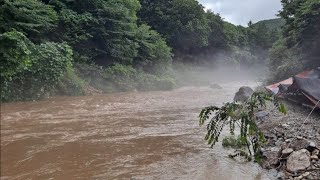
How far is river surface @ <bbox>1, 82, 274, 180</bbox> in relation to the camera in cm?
625

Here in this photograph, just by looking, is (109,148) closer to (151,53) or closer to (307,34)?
(307,34)

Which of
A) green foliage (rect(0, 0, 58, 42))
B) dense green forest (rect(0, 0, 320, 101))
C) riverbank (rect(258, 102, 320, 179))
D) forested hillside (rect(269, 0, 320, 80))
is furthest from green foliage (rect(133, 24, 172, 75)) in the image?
riverbank (rect(258, 102, 320, 179))

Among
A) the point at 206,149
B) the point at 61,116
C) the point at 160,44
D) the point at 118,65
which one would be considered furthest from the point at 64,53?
the point at 160,44

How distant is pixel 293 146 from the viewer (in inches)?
272

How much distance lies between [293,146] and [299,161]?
85 cm

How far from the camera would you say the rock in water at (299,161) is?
598cm

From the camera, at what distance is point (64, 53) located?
16484 mm

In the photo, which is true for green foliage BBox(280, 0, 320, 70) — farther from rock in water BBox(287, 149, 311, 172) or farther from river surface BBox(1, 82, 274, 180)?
rock in water BBox(287, 149, 311, 172)

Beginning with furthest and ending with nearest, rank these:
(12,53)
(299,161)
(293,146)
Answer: (12,53)
(293,146)
(299,161)

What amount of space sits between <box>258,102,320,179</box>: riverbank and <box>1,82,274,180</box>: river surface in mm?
406

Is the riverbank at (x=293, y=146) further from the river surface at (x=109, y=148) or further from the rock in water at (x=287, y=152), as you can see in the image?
the river surface at (x=109, y=148)

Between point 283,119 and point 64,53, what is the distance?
35.8 ft

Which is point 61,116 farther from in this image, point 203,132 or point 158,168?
point 158,168

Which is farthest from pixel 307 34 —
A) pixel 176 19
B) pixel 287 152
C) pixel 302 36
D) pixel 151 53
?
pixel 176 19
